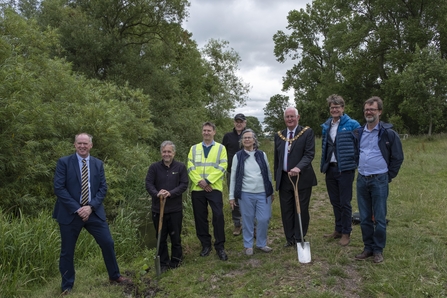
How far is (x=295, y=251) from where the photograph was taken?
4.58 metres

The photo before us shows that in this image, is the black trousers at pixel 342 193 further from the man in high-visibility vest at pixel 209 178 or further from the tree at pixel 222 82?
the tree at pixel 222 82

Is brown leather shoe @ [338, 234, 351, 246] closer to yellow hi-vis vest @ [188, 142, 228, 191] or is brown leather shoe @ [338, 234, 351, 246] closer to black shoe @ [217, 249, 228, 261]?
black shoe @ [217, 249, 228, 261]

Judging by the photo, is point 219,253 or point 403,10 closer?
point 219,253

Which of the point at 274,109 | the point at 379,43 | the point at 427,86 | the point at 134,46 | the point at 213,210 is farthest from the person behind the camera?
the point at 274,109

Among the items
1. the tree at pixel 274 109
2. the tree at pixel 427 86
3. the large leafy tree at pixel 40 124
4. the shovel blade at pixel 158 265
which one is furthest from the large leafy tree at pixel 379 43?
the tree at pixel 274 109

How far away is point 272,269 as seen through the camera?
415cm

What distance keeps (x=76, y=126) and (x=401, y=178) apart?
8.97 m

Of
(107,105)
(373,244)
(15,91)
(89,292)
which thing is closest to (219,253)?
(89,292)

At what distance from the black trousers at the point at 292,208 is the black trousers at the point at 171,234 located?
4.90 ft

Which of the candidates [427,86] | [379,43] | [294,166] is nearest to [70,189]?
[294,166]

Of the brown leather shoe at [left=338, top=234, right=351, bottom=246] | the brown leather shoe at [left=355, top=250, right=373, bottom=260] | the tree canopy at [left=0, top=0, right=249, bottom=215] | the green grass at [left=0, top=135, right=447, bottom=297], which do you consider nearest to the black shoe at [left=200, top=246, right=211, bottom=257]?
the green grass at [left=0, top=135, right=447, bottom=297]

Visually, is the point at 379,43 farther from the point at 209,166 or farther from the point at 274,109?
the point at 274,109

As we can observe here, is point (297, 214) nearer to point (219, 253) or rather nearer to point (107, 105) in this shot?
point (219, 253)

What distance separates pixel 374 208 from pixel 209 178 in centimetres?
217
